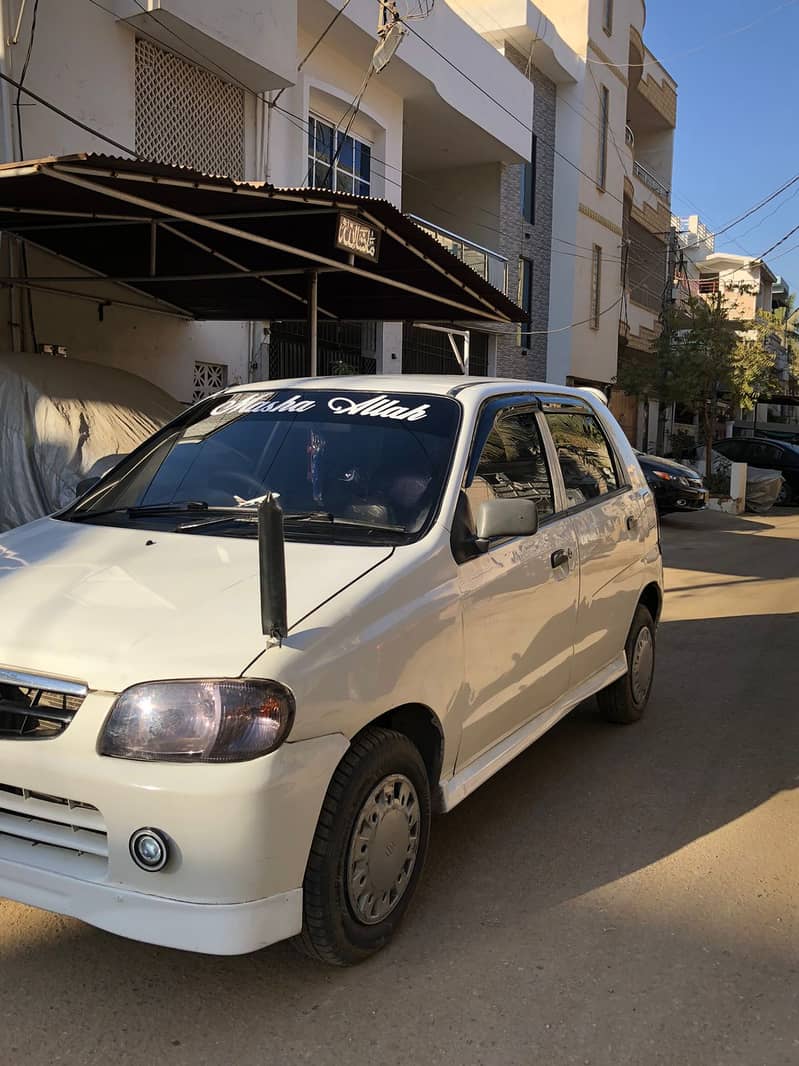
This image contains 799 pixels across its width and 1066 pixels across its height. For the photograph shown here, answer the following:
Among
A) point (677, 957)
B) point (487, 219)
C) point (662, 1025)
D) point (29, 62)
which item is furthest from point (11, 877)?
point (487, 219)

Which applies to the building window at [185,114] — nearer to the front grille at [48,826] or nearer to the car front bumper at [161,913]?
the front grille at [48,826]

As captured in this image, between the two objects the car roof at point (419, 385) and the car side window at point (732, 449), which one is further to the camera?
the car side window at point (732, 449)

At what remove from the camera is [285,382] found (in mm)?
4438

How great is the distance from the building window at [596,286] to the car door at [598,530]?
2160 centimetres

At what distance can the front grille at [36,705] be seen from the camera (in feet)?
8.48

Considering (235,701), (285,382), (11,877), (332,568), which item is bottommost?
(11,877)

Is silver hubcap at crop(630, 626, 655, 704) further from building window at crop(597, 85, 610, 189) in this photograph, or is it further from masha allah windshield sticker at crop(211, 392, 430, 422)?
building window at crop(597, 85, 610, 189)

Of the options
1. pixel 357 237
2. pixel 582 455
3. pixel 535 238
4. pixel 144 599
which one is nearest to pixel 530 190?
pixel 535 238

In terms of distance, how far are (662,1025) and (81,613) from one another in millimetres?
2083

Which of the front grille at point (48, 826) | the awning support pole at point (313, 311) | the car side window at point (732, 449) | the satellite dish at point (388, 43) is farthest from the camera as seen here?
the car side window at point (732, 449)

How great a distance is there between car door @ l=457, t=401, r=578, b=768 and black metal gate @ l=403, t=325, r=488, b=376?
13.7 m

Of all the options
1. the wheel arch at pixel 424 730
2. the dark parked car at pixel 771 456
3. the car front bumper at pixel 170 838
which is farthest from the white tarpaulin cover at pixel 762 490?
the car front bumper at pixel 170 838

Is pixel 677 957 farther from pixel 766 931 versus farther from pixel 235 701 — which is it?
pixel 235 701

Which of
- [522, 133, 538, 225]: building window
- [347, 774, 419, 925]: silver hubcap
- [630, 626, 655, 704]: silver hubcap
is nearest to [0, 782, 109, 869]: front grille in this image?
[347, 774, 419, 925]: silver hubcap
